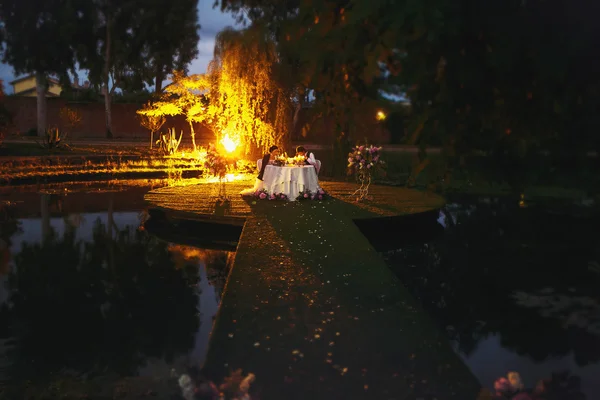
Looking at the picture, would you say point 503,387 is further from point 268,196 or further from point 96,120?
point 96,120

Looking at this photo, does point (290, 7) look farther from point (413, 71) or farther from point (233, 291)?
point (413, 71)

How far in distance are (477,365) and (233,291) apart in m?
2.52

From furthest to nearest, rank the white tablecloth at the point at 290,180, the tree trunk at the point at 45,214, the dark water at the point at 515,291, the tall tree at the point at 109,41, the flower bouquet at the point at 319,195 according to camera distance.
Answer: the tall tree at the point at 109,41, the flower bouquet at the point at 319,195, the white tablecloth at the point at 290,180, the tree trunk at the point at 45,214, the dark water at the point at 515,291

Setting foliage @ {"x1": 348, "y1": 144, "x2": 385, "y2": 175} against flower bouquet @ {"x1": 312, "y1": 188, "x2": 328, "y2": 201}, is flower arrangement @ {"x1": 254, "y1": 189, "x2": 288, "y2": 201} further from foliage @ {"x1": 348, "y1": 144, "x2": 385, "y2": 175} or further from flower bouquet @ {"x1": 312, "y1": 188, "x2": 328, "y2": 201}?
foliage @ {"x1": 348, "y1": 144, "x2": 385, "y2": 175}

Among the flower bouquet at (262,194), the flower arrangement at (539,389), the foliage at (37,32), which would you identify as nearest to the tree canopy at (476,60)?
the flower arrangement at (539,389)

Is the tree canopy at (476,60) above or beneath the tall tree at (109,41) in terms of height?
beneath

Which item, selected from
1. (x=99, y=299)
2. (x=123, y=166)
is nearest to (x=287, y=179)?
(x=99, y=299)

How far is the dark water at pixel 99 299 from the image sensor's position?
607 cm

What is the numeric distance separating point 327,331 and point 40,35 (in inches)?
1474

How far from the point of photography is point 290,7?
36.3m

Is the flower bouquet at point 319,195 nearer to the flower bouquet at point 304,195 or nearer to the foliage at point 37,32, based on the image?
the flower bouquet at point 304,195

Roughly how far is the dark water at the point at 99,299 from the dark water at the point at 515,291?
2878mm

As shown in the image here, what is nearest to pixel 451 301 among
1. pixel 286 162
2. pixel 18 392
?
pixel 18 392

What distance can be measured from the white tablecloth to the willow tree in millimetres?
6574
